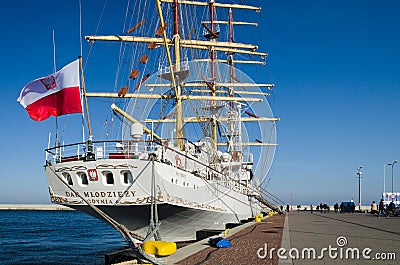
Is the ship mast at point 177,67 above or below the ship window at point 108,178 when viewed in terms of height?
above

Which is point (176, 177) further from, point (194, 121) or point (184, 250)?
point (194, 121)

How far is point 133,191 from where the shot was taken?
75.5ft

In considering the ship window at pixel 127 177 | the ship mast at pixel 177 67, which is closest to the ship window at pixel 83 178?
the ship window at pixel 127 177

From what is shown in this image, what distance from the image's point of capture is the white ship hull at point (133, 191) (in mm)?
22953

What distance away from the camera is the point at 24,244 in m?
41.8

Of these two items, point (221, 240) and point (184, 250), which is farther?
point (221, 240)

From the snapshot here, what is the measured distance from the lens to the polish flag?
1827 centimetres

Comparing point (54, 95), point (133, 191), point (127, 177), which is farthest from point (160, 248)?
point (127, 177)

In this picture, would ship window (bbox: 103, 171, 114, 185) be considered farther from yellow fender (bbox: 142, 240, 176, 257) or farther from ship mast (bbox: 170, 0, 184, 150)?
ship mast (bbox: 170, 0, 184, 150)

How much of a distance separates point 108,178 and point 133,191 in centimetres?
170

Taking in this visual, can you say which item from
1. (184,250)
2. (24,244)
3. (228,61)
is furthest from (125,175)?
(228,61)

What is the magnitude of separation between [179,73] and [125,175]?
15677mm

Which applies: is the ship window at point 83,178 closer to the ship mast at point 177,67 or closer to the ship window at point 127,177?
the ship window at point 127,177

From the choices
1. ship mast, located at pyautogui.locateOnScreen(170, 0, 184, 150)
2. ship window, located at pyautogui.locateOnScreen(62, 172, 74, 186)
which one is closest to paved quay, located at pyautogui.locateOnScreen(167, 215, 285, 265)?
ship window, located at pyautogui.locateOnScreen(62, 172, 74, 186)
